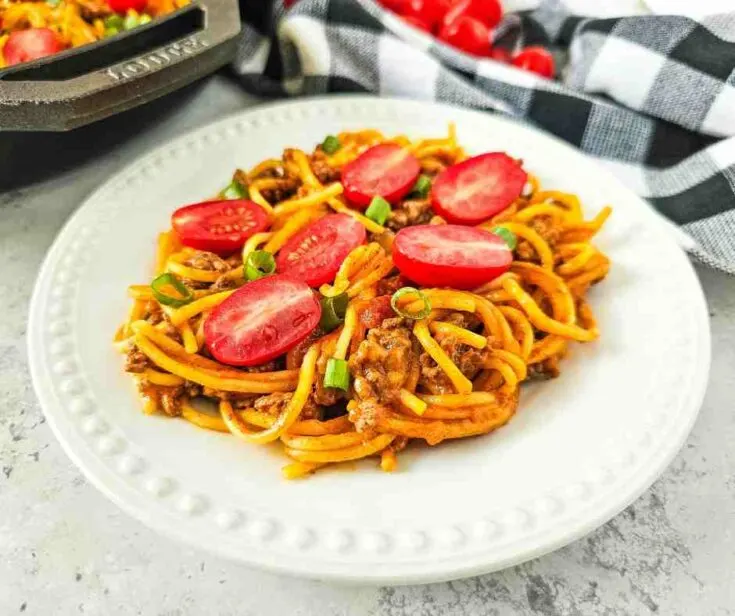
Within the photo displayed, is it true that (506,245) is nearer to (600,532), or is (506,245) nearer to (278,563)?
(600,532)

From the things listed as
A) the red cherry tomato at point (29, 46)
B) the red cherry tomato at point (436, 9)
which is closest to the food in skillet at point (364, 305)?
the red cherry tomato at point (29, 46)

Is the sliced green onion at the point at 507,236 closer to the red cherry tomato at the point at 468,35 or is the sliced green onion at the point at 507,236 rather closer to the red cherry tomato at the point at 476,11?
the red cherry tomato at the point at 468,35

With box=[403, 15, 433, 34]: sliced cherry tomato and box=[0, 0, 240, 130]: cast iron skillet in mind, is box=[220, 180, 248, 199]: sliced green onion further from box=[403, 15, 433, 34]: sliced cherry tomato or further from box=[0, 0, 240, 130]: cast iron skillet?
box=[403, 15, 433, 34]: sliced cherry tomato

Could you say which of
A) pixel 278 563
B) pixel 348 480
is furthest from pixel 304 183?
pixel 278 563

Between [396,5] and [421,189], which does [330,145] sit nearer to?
[421,189]

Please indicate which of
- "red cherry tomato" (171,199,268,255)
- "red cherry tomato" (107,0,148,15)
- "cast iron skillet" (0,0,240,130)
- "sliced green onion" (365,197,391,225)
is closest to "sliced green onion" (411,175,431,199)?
A: "sliced green onion" (365,197,391,225)

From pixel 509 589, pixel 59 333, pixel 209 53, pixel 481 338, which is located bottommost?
pixel 509 589
